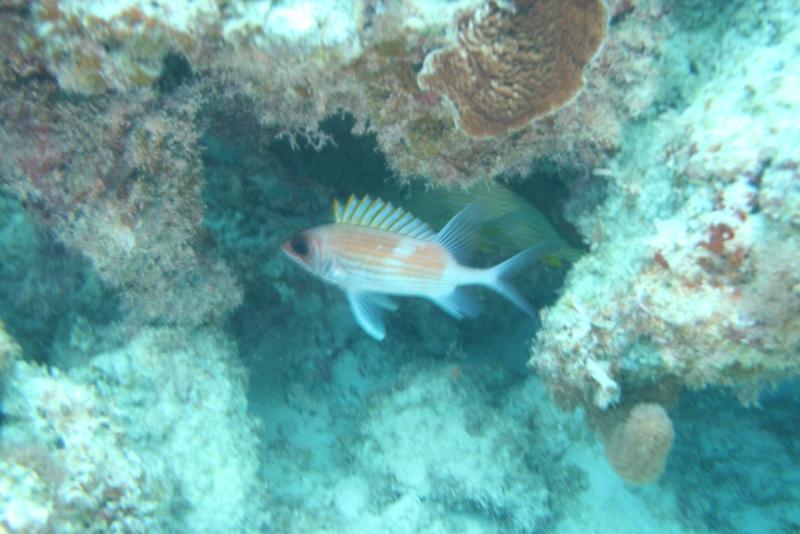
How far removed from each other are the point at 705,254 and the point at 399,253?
153 centimetres

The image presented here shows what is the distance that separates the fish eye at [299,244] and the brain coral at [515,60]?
114 centimetres

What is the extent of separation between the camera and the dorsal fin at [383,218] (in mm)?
2938

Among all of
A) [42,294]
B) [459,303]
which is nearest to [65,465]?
[42,294]

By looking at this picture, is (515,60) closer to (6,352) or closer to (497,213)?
(497,213)

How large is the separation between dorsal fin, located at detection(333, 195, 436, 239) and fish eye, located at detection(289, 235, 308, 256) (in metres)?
0.25

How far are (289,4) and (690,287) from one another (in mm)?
2115

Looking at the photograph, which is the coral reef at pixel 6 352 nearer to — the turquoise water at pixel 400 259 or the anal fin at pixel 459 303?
the turquoise water at pixel 400 259

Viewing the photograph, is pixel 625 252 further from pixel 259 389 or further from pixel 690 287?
pixel 259 389

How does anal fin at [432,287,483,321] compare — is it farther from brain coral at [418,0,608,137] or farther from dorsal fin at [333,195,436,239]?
brain coral at [418,0,608,137]

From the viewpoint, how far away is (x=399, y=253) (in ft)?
9.45

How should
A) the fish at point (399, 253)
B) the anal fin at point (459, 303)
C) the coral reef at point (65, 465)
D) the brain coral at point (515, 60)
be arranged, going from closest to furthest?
the coral reef at point (65, 465)
the brain coral at point (515, 60)
the fish at point (399, 253)
the anal fin at point (459, 303)

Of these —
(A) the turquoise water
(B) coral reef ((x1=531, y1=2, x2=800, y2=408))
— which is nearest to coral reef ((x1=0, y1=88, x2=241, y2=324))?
(A) the turquoise water

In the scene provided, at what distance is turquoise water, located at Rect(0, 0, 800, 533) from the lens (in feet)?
6.83

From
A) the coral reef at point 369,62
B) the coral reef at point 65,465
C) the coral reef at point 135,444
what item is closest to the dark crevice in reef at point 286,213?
the coral reef at point 369,62
